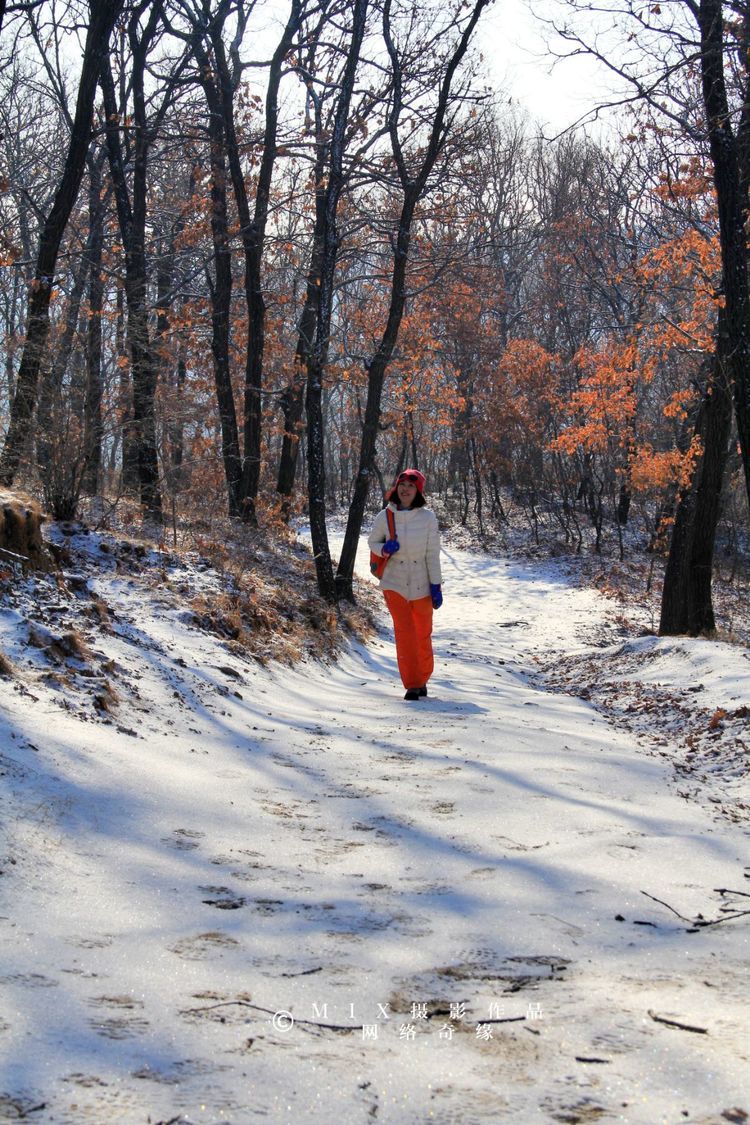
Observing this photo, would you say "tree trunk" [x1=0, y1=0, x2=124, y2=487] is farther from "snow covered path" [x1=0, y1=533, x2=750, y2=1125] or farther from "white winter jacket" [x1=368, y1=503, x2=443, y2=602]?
"snow covered path" [x1=0, y1=533, x2=750, y2=1125]

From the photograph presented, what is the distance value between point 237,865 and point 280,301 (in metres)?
14.2

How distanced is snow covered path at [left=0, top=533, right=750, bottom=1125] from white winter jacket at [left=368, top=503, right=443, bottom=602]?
240 centimetres

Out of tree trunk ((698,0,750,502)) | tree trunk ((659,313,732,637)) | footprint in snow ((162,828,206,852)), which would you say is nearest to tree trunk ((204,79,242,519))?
tree trunk ((659,313,732,637))

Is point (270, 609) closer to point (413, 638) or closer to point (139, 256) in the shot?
point (413, 638)

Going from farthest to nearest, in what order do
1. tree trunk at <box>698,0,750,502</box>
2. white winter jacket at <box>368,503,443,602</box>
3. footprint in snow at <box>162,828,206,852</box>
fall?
white winter jacket at <box>368,503,443,602</box> → tree trunk at <box>698,0,750,502</box> → footprint in snow at <box>162,828,206,852</box>

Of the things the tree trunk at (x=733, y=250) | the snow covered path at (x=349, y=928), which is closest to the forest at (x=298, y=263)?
the tree trunk at (x=733, y=250)

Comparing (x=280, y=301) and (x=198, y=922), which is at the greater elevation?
(x=280, y=301)

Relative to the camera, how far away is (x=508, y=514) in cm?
3325

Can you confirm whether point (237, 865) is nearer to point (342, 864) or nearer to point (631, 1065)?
point (342, 864)

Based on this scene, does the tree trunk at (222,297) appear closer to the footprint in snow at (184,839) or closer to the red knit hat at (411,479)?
the red knit hat at (411,479)

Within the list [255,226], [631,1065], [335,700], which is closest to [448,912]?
[631,1065]

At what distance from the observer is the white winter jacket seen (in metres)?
8.07

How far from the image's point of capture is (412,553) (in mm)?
8156

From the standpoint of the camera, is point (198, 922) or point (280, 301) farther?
point (280, 301)
